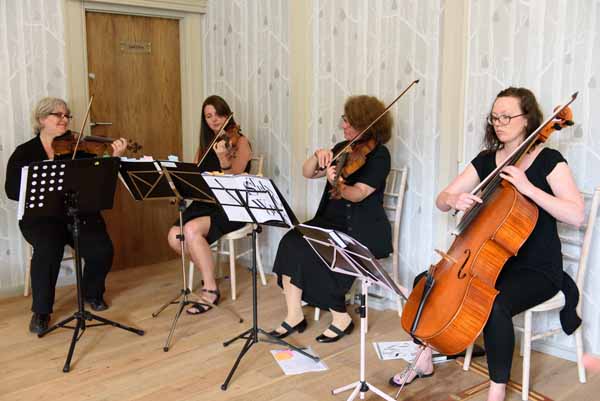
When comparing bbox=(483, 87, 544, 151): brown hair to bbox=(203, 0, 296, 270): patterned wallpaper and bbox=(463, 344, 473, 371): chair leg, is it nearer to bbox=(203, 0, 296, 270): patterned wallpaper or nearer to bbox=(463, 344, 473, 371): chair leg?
bbox=(463, 344, 473, 371): chair leg

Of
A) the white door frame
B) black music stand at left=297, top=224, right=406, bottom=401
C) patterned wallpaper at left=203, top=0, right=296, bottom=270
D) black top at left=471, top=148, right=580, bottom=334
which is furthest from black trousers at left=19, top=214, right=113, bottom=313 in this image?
black top at left=471, top=148, right=580, bottom=334

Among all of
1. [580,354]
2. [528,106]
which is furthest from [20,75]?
[580,354]

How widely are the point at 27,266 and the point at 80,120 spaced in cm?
93

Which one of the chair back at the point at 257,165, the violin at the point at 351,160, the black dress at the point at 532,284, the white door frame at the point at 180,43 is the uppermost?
the white door frame at the point at 180,43

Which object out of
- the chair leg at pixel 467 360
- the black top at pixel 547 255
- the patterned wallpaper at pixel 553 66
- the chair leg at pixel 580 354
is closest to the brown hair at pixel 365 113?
the patterned wallpaper at pixel 553 66

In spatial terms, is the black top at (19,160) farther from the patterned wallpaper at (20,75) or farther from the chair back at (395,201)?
the chair back at (395,201)

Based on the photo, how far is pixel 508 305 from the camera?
2.26 meters

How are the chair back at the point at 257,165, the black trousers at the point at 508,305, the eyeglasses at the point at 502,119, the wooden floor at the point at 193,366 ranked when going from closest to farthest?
the black trousers at the point at 508,305
the eyeglasses at the point at 502,119
the wooden floor at the point at 193,366
the chair back at the point at 257,165

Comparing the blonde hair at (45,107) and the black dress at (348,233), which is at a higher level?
the blonde hair at (45,107)

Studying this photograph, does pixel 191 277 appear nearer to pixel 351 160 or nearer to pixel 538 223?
pixel 351 160

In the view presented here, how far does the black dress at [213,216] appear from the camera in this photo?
3.53 meters

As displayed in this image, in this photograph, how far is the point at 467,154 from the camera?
9.79 feet

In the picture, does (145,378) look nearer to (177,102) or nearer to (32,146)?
(32,146)

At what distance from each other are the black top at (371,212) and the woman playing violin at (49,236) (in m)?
1.17
